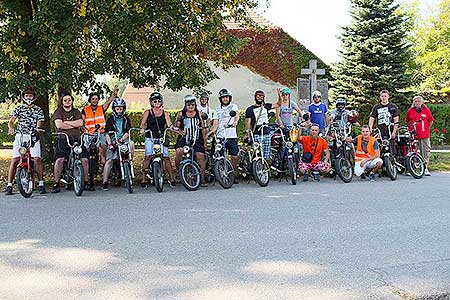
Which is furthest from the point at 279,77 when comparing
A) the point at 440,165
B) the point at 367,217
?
the point at 367,217

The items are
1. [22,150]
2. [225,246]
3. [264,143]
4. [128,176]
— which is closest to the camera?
[225,246]

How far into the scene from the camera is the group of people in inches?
408

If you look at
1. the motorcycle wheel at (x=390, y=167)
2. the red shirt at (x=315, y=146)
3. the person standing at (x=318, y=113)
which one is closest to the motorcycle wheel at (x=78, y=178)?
the red shirt at (x=315, y=146)

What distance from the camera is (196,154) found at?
35.9ft

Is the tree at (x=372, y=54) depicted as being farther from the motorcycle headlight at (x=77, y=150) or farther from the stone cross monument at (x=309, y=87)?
the motorcycle headlight at (x=77, y=150)

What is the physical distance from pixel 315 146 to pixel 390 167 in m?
1.69

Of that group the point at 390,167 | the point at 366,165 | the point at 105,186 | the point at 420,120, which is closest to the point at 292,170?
the point at 366,165

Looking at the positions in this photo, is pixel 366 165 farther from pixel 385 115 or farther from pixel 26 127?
pixel 26 127

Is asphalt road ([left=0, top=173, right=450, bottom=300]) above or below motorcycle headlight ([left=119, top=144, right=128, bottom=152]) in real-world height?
below

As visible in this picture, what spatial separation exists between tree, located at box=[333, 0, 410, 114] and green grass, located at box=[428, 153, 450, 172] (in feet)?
28.7

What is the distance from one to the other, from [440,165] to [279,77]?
47.4 feet

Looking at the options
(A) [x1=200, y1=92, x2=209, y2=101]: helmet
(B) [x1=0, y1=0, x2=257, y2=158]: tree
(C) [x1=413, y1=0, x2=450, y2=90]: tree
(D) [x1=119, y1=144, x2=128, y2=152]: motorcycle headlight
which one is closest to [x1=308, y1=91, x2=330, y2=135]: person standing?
(B) [x1=0, y1=0, x2=257, y2=158]: tree

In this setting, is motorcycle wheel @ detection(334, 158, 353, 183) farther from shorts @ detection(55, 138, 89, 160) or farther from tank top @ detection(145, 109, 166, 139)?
shorts @ detection(55, 138, 89, 160)

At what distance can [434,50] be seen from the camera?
36688mm
